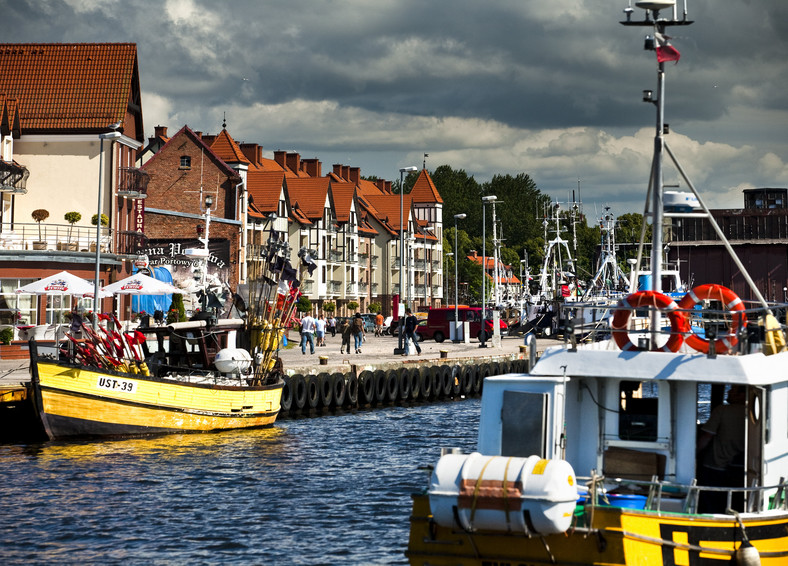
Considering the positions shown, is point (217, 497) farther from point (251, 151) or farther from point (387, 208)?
point (387, 208)

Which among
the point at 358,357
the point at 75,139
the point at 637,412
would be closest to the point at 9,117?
the point at 75,139

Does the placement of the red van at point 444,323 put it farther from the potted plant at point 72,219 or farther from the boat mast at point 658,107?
the boat mast at point 658,107

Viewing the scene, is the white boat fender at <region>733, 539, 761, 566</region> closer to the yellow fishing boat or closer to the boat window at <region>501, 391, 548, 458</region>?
the boat window at <region>501, 391, 548, 458</region>

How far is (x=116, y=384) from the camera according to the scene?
97.9ft

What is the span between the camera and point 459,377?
4984cm

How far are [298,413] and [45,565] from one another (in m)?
21.7

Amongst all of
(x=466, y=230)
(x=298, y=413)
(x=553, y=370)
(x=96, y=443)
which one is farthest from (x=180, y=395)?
(x=466, y=230)

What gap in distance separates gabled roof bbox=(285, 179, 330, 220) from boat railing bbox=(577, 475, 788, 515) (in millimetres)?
89427

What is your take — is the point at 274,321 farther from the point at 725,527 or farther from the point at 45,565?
the point at 725,527

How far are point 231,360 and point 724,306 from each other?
60.6 feet

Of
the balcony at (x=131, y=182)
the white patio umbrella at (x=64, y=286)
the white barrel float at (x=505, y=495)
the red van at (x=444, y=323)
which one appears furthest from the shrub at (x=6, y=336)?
the white barrel float at (x=505, y=495)

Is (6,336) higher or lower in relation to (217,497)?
higher

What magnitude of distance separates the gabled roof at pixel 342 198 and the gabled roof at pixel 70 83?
50061 mm

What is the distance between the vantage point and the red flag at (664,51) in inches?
640
